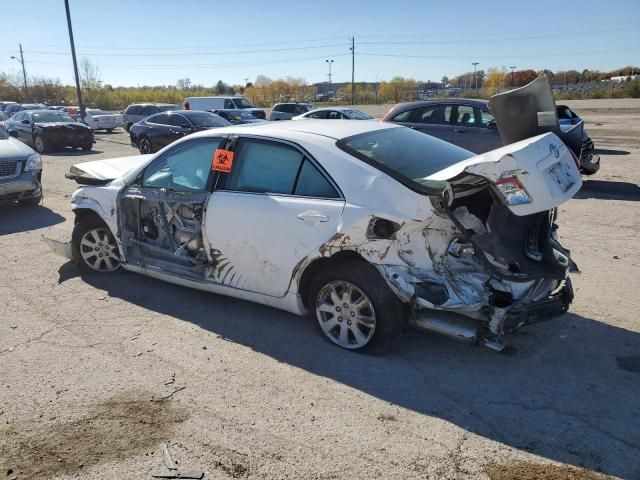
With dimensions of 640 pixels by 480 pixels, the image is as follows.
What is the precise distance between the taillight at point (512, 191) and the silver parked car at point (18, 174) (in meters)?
8.01

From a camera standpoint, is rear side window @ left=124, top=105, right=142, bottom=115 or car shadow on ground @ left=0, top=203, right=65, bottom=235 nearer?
car shadow on ground @ left=0, top=203, right=65, bottom=235

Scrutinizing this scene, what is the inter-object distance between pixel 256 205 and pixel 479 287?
5.93 ft

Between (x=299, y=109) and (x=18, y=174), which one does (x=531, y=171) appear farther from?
(x=299, y=109)

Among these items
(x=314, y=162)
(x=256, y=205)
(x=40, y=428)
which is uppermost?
(x=314, y=162)

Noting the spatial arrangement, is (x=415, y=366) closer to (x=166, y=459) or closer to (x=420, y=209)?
(x=420, y=209)

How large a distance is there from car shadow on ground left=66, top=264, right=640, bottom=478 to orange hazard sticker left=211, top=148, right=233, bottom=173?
4.18ft

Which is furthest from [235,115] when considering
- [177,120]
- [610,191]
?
[610,191]

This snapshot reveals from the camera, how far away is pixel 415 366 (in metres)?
3.74

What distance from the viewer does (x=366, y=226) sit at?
11.9 ft

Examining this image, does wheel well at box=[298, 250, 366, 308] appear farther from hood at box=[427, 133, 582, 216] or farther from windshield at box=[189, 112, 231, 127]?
windshield at box=[189, 112, 231, 127]

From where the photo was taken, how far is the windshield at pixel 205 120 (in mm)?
15664

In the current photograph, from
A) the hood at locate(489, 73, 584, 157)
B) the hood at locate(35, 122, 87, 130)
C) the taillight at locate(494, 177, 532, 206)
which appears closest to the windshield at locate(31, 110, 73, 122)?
the hood at locate(35, 122, 87, 130)

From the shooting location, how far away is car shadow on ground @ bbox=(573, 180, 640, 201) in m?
9.34

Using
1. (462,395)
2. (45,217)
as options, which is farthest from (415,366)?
(45,217)
